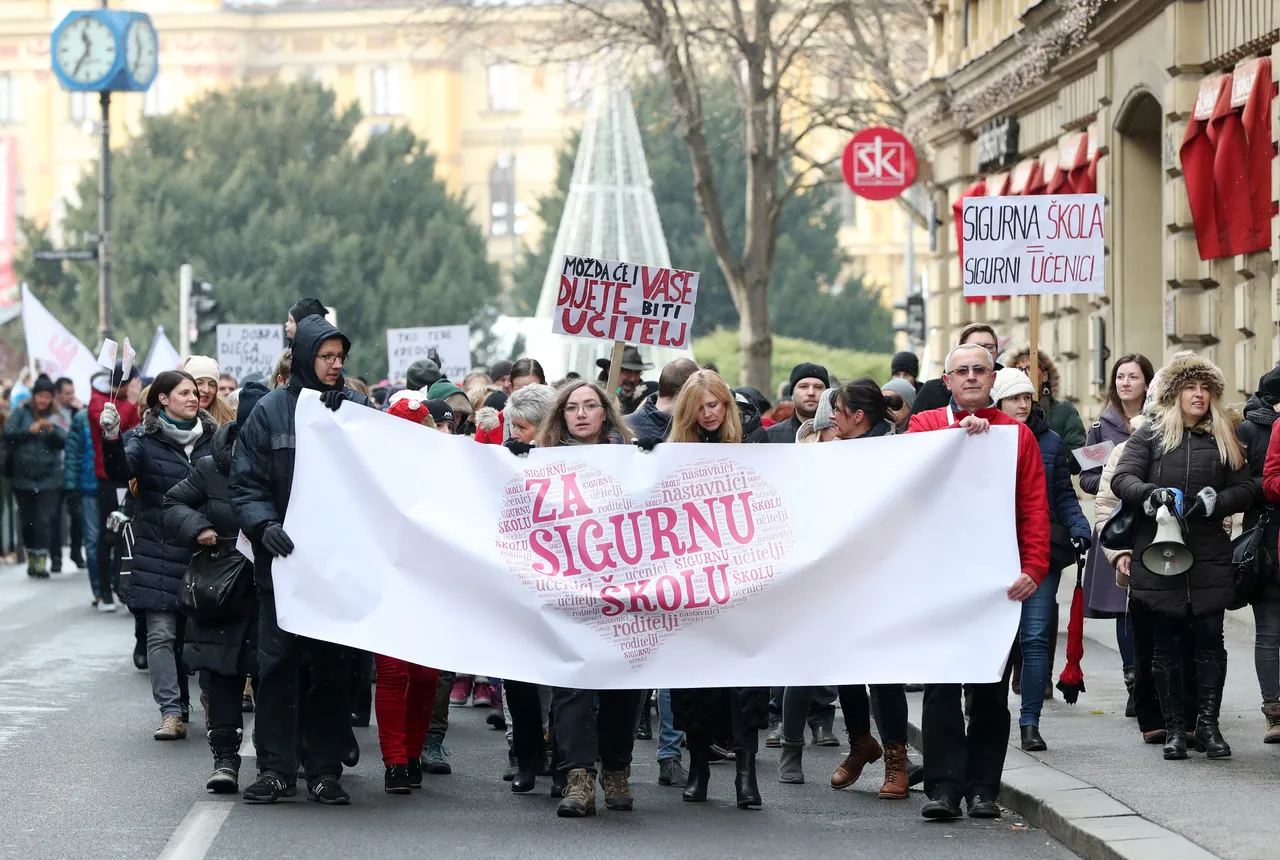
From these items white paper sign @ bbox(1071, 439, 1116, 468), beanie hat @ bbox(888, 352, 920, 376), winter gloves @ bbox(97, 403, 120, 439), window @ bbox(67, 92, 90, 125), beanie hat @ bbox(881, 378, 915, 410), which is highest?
window @ bbox(67, 92, 90, 125)

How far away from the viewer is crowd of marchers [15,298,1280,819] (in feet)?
28.1

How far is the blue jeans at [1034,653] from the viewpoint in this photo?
10.1 meters

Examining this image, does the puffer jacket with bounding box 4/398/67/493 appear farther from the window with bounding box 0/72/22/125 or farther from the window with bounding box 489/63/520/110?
the window with bounding box 0/72/22/125

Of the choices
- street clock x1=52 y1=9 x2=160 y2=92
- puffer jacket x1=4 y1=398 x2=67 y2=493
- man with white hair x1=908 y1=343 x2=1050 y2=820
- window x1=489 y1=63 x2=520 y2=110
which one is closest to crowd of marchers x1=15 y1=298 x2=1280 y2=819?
man with white hair x1=908 y1=343 x2=1050 y2=820

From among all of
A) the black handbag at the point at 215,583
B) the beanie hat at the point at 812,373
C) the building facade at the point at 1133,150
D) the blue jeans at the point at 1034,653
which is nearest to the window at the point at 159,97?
the building facade at the point at 1133,150

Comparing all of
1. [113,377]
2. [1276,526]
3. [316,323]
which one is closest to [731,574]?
[316,323]

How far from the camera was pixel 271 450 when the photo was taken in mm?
8844

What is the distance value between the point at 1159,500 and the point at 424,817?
11.3ft

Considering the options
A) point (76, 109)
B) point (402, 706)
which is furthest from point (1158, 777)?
point (76, 109)

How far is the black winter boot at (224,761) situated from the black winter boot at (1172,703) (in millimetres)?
4089

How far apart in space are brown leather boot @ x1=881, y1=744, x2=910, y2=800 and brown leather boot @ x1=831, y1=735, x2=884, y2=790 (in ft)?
0.77

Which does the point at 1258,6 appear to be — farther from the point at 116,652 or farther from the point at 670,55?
the point at 670,55

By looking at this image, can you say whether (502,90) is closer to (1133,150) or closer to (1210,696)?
(1133,150)

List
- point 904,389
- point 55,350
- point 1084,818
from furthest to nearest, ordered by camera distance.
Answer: point 55,350 → point 904,389 → point 1084,818
